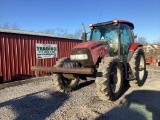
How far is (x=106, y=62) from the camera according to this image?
17.3 ft

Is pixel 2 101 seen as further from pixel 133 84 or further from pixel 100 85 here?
pixel 133 84

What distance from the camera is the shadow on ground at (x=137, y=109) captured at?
13.5ft

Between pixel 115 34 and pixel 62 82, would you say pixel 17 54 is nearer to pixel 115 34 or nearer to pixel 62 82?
pixel 62 82

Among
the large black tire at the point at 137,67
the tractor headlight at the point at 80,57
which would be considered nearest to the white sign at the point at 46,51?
the tractor headlight at the point at 80,57

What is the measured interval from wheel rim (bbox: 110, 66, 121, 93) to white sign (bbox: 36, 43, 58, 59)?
20.0ft

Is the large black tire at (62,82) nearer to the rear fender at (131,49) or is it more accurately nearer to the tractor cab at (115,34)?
the tractor cab at (115,34)

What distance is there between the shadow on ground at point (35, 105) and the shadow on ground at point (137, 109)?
1.42 m

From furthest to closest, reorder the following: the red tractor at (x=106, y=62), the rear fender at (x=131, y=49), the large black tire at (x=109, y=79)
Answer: the rear fender at (x=131, y=49) < the red tractor at (x=106, y=62) < the large black tire at (x=109, y=79)

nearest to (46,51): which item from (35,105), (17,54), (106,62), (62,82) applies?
(17,54)

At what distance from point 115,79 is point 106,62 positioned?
2.53 ft

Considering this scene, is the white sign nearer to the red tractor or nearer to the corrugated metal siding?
the corrugated metal siding

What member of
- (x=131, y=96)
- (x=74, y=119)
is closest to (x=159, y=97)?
(x=131, y=96)

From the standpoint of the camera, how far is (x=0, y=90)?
7.31 m

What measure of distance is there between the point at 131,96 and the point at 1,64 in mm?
6111
